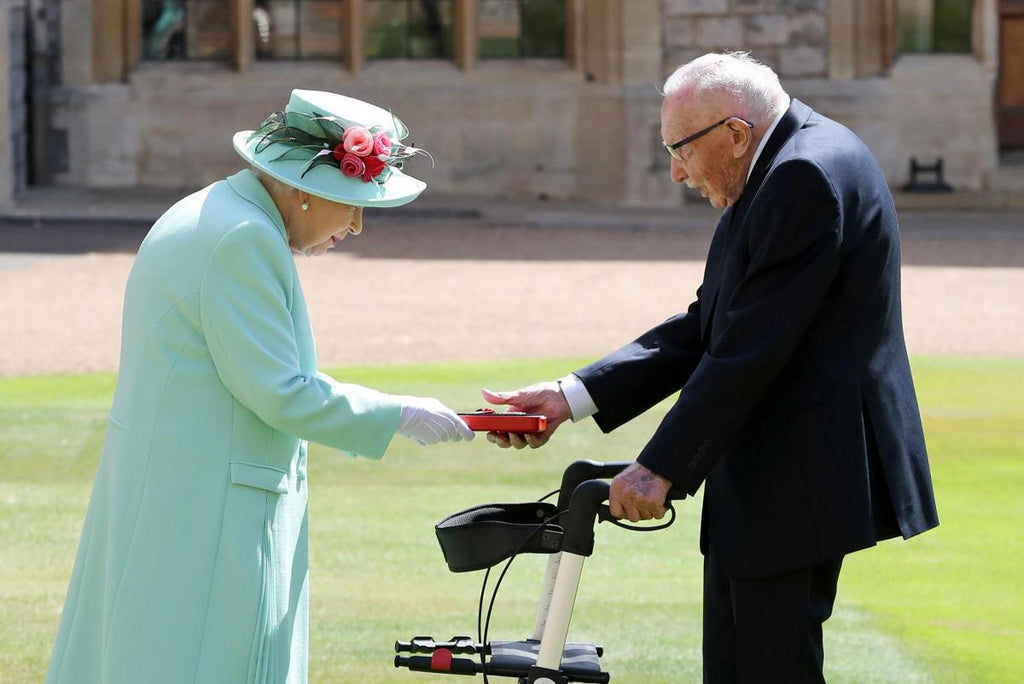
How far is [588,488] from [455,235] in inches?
554


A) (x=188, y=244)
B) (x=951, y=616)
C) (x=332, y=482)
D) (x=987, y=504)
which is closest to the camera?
(x=188, y=244)

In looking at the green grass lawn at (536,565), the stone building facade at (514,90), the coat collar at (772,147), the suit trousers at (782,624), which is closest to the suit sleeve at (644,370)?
the coat collar at (772,147)

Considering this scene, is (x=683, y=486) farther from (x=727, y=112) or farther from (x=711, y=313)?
(x=727, y=112)

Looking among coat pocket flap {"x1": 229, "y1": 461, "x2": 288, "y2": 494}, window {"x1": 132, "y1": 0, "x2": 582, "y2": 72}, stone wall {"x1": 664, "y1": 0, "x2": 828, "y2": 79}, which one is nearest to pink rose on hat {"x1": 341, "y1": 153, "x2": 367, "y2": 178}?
coat pocket flap {"x1": 229, "y1": 461, "x2": 288, "y2": 494}

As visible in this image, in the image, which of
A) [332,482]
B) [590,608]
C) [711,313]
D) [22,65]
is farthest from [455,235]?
[711,313]

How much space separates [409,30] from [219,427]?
18.1 m

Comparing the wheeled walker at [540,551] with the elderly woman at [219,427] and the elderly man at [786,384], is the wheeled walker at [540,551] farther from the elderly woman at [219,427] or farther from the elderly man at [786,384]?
the elderly woman at [219,427]

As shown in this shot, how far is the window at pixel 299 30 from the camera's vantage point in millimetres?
20688

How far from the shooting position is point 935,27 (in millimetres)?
20297

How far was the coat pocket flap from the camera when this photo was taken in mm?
3270

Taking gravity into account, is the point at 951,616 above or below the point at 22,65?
below

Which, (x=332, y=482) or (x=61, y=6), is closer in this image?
(x=332, y=482)

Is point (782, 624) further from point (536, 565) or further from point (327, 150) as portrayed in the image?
point (536, 565)

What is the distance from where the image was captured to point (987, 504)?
7.09 meters
